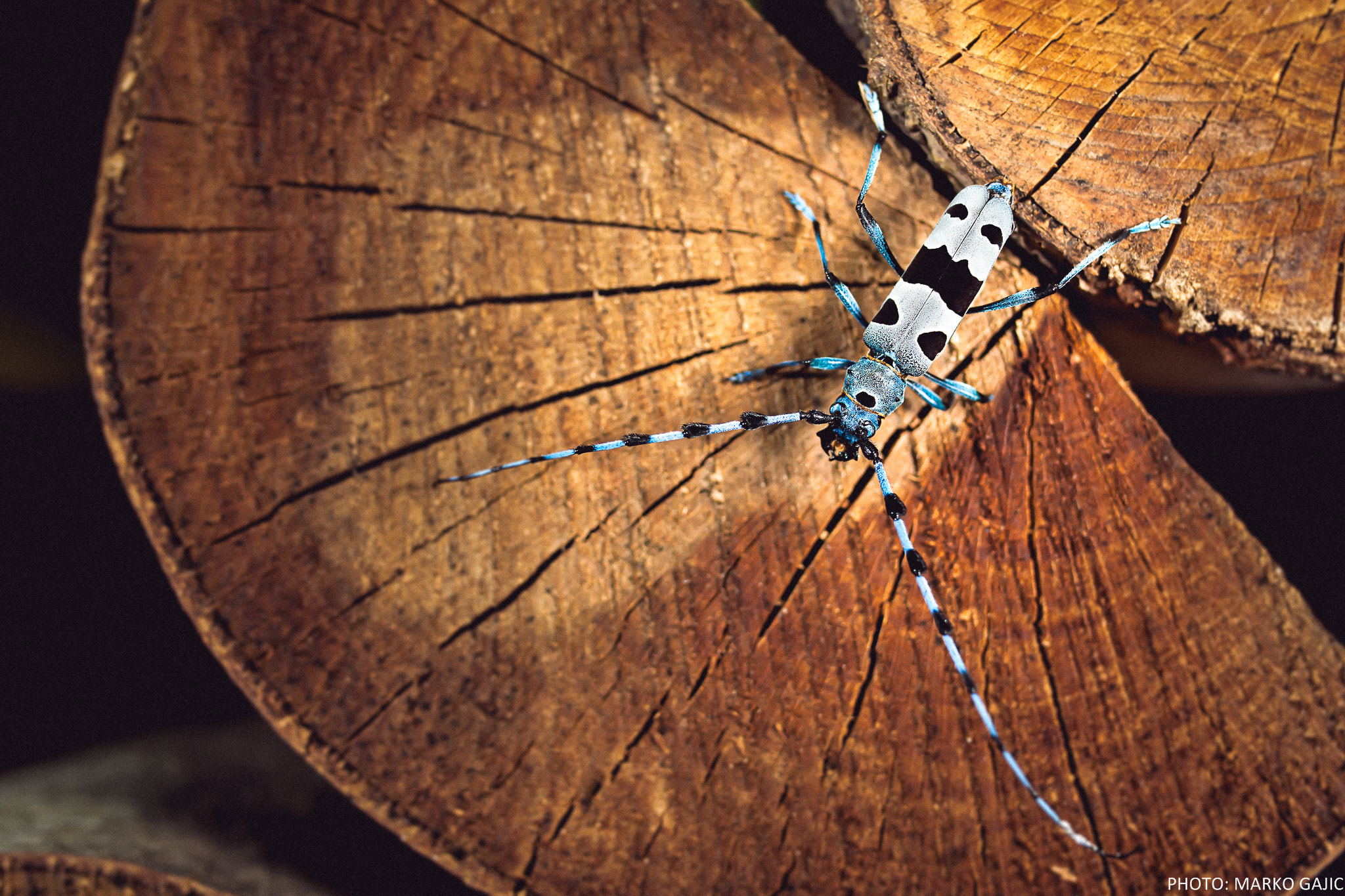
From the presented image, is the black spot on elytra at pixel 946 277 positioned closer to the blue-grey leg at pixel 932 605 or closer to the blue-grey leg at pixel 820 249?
the blue-grey leg at pixel 820 249

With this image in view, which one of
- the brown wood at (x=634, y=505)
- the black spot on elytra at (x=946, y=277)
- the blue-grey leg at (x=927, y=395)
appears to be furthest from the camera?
the blue-grey leg at (x=927, y=395)

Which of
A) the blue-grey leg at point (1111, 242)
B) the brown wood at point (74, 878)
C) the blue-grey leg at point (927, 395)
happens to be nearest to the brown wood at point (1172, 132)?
the blue-grey leg at point (1111, 242)

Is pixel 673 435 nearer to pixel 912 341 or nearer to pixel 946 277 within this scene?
pixel 912 341

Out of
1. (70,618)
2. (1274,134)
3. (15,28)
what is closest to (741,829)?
(1274,134)

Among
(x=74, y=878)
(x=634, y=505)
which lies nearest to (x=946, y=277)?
(x=634, y=505)

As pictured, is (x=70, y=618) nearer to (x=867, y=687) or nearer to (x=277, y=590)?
(x=277, y=590)

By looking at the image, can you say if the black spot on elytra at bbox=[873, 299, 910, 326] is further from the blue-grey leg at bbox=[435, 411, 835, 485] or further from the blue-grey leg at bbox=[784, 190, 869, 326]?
the blue-grey leg at bbox=[435, 411, 835, 485]
